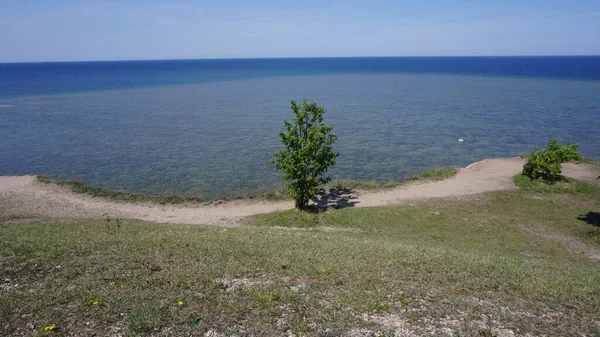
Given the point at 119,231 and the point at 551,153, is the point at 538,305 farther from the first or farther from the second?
the point at 551,153

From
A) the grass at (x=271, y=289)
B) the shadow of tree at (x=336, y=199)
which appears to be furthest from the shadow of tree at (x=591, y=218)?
the shadow of tree at (x=336, y=199)

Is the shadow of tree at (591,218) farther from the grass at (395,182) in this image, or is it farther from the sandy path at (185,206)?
the grass at (395,182)

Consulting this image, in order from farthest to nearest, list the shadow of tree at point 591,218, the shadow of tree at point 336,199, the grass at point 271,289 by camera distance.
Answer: the shadow of tree at point 336,199 → the shadow of tree at point 591,218 → the grass at point 271,289

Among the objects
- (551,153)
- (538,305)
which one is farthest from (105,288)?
(551,153)

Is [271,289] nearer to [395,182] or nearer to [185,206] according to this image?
[185,206]

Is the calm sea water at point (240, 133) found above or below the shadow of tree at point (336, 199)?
above

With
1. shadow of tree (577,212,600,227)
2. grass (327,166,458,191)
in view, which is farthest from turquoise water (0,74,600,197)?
shadow of tree (577,212,600,227)

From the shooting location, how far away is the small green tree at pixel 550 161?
116 ft

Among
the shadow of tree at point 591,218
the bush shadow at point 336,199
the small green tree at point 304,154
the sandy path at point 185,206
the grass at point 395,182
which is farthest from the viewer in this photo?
the grass at point 395,182

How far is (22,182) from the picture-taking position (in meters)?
37.0

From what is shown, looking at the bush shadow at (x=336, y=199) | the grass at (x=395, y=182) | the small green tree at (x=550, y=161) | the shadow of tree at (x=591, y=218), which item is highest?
the small green tree at (x=550, y=161)

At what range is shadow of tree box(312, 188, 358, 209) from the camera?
3283cm

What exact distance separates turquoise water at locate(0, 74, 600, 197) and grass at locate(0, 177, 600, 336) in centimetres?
2045

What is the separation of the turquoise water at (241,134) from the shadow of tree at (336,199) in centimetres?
508
